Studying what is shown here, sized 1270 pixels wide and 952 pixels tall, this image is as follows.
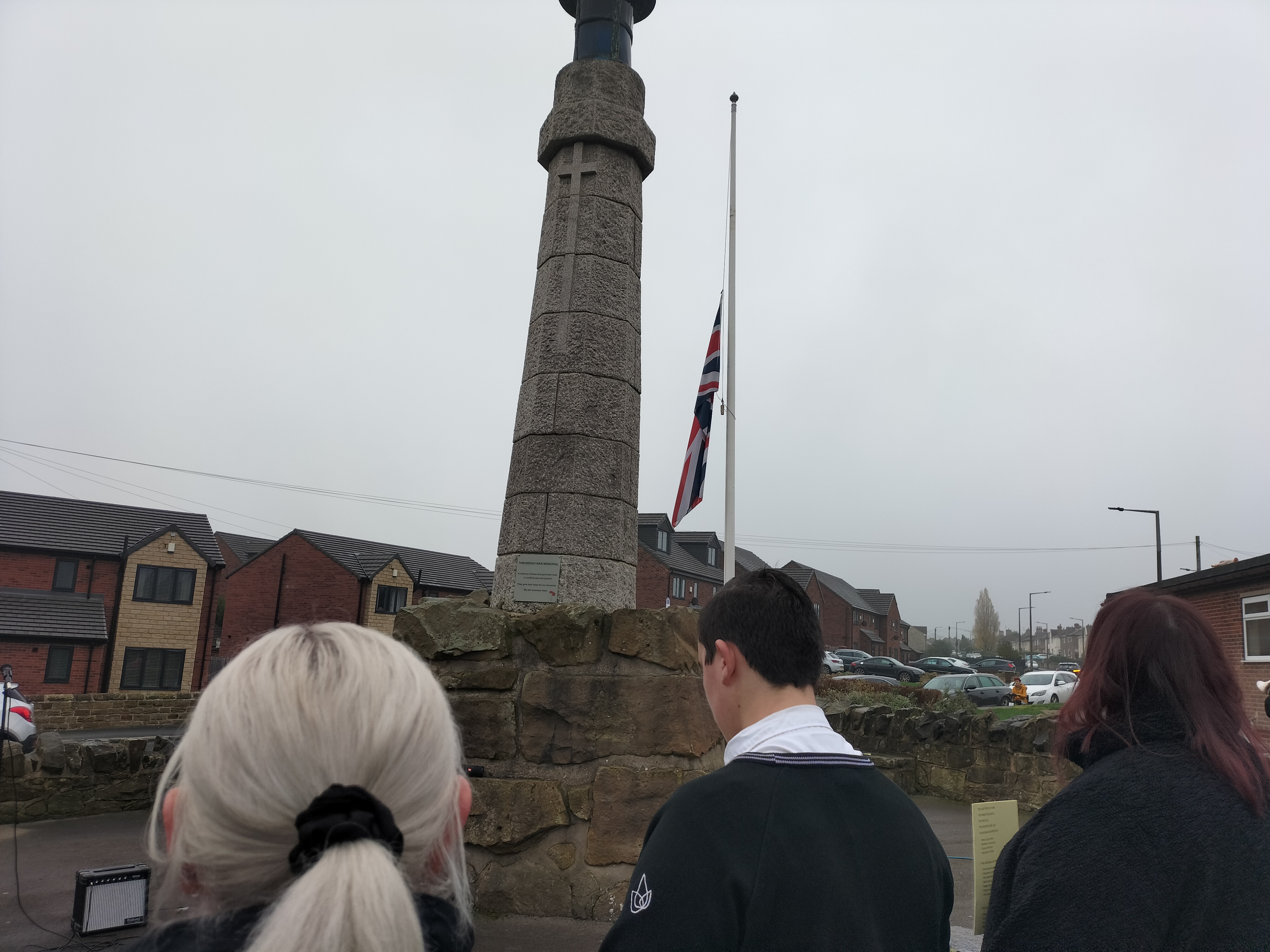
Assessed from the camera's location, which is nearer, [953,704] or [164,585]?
[953,704]

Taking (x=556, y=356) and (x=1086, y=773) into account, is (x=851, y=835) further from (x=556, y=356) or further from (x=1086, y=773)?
(x=556, y=356)

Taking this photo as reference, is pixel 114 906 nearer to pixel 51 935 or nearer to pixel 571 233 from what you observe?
pixel 51 935

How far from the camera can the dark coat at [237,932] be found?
1.00m

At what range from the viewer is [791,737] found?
1617mm

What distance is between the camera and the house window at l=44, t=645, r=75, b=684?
26.3 metres

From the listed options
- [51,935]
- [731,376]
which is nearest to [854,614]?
[731,376]

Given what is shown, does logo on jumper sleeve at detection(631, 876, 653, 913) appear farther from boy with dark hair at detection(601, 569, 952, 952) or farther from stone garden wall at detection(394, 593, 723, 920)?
stone garden wall at detection(394, 593, 723, 920)

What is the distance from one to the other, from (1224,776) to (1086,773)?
0.24m

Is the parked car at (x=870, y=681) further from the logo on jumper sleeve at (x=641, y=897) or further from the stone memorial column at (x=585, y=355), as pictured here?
the logo on jumper sleeve at (x=641, y=897)

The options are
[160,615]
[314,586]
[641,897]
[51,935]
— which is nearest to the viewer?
[641,897]

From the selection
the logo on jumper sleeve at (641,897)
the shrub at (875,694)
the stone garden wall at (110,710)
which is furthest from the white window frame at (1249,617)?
the stone garden wall at (110,710)

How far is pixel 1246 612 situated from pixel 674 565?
28889mm

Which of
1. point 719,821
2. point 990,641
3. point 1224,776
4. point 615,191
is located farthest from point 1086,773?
point 990,641

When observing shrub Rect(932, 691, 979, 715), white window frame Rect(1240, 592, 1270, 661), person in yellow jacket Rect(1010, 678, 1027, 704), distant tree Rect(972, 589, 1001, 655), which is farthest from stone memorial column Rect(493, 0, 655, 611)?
distant tree Rect(972, 589, 1001, 655)
